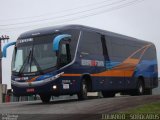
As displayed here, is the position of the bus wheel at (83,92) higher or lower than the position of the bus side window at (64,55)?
lower

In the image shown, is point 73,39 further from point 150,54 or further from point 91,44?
point 150,54

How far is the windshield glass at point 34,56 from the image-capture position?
2205cm

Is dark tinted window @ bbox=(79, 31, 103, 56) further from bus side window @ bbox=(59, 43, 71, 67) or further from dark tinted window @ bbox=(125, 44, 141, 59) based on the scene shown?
dark tinted window @ bbox=(125, 44, 141, 59)

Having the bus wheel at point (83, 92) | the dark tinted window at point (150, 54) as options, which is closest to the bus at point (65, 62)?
the bus wheel at point (83, 92)

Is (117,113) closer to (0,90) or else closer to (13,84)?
(13,84)

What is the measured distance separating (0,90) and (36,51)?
31.9 metres

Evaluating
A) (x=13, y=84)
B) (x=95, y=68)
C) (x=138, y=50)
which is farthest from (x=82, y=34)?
(x=138, y=50)

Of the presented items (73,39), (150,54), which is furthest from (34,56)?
(150,54)

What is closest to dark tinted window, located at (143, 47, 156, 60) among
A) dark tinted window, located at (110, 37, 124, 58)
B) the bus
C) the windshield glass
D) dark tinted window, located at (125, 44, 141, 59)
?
dark tinted window, located at (125, 44, 141, 59)

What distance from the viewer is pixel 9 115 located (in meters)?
16.0

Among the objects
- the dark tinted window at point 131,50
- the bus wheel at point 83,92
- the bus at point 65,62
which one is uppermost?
the dark tinted window at point 131,50

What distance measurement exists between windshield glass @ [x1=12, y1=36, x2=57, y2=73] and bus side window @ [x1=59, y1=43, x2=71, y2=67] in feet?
0.96

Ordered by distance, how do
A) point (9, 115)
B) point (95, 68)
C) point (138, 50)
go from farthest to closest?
point (138, 50), point (95, 68), point (9, 115)

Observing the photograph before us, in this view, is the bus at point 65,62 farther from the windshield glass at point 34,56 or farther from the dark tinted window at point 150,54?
the dark tinted window at point 150,54
